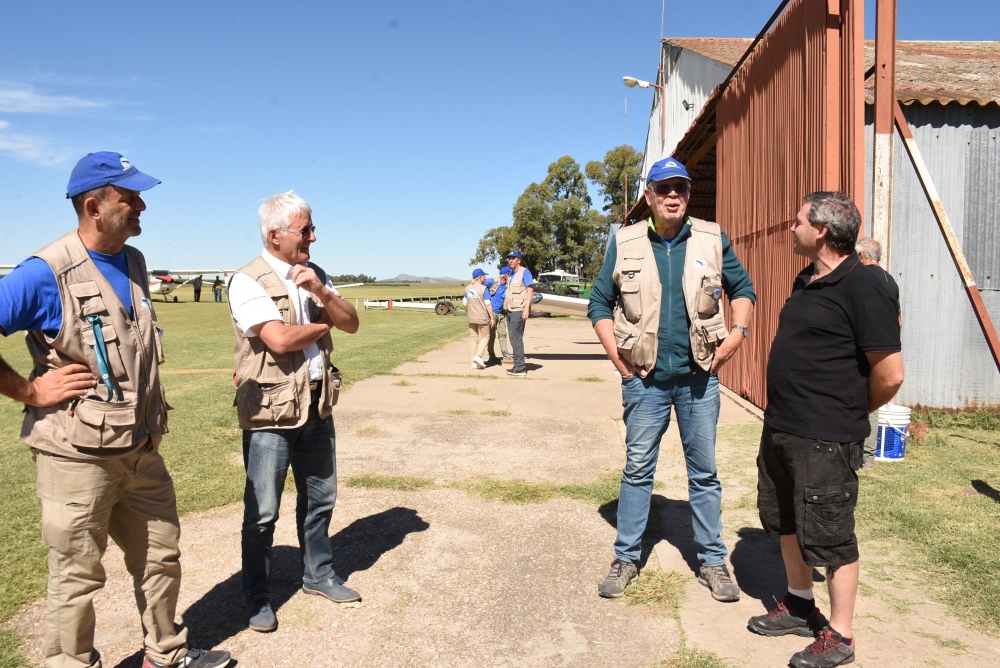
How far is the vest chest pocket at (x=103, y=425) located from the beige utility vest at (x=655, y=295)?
2202 mm

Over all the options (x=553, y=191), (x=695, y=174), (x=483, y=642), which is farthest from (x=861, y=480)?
(x=553, y=191)

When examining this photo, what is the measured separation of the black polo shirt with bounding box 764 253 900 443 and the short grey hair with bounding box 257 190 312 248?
7.07 feet

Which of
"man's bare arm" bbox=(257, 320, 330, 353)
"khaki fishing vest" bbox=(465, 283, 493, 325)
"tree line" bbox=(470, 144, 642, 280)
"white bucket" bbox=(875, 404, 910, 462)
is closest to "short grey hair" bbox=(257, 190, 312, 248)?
"man's bare arm" bbox=(257, 320, 330, 353)

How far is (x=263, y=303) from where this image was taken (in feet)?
10.1

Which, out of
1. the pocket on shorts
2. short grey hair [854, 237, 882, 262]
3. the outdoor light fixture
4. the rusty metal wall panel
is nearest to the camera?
the pocket on shorts

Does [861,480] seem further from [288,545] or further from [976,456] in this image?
[288,545]

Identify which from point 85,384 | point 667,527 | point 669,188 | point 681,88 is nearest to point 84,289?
point 85,384

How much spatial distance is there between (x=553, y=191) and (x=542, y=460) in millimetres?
64578

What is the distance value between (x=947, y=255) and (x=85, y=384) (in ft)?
27.0

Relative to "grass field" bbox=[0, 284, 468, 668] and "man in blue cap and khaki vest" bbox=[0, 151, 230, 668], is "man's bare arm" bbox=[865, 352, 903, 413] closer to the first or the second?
"man in blue cap and khaki vest" bbox=[0, 151, 230, 668]

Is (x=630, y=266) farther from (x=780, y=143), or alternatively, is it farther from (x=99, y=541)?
(x=780, y=143)

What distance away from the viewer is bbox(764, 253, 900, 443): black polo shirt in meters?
2.80

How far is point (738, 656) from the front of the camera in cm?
303

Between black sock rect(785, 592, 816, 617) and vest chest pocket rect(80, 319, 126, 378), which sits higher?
vest chest pocket rect(80, 319, 126, 378)
